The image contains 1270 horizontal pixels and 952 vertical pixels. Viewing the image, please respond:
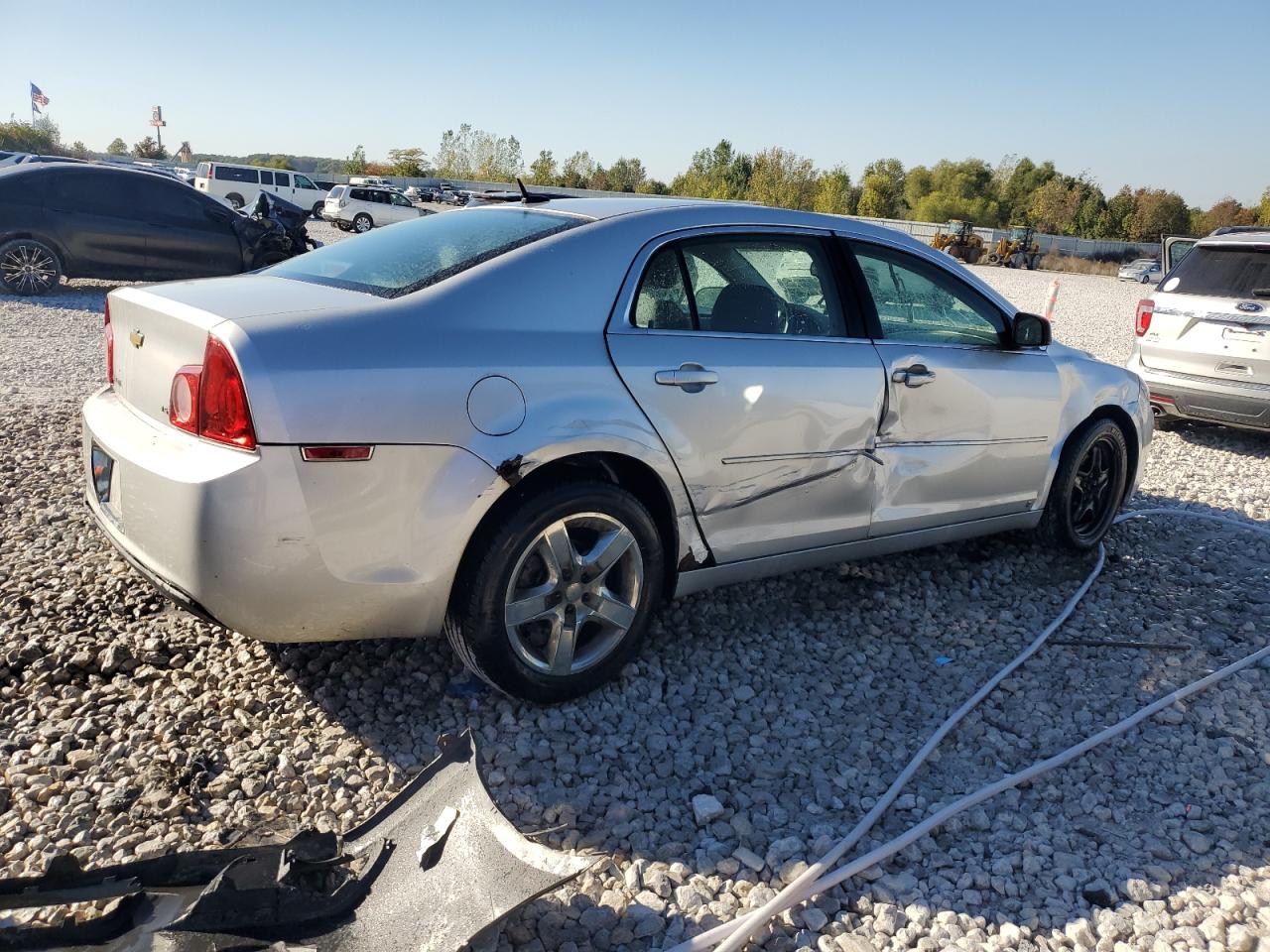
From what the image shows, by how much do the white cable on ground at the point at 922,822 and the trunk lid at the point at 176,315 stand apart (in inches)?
72.7

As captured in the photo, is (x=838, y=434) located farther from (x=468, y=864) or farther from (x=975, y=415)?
(x=468, y=864)

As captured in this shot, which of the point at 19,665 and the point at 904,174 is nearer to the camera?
the point at 19,665

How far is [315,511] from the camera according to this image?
2.61 metres

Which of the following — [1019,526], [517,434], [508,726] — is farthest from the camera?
[1019,526]

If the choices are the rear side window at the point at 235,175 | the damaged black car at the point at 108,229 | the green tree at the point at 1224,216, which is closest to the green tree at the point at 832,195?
the green tree at the point at 1224,216

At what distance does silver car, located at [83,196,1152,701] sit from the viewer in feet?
8.63

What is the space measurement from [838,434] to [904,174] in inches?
4588

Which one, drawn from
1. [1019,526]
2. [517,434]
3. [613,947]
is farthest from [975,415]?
[613,947]

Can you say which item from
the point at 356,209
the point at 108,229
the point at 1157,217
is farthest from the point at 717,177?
the point at 108,229

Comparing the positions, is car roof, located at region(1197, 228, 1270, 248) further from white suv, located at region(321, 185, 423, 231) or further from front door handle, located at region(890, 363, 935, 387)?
white suv, located at region(321, 185, 423, 231)

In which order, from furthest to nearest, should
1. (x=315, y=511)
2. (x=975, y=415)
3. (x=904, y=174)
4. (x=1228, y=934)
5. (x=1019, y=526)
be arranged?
(x=904, y=174), (x=1019, y=526), (x=975, y=415), (x=315, y=511), (x=1228, y=934)

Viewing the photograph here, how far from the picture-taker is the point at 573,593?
3.15m

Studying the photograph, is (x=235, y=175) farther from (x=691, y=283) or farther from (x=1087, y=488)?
(x=691, y=283)

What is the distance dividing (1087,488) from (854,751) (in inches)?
104
